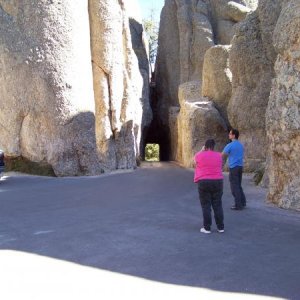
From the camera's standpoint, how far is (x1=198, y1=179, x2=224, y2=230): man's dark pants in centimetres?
621

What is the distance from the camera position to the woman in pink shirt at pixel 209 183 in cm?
621

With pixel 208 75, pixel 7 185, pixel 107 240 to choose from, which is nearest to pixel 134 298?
pixel 107 240

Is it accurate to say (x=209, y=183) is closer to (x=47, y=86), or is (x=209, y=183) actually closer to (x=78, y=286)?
(x=78, y=286)

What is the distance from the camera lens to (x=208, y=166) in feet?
20.5

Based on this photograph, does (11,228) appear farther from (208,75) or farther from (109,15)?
(208,75)

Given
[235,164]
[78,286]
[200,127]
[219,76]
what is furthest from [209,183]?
[219,76]

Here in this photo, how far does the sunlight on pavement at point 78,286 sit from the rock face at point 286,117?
441 centimetres

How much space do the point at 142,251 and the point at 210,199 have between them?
4.86 feet

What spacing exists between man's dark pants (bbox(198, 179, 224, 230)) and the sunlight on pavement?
2076 mm

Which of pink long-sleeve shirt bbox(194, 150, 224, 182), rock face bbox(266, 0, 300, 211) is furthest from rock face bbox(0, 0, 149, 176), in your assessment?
pink long-sleeve shirt bbox(194, 150, 224, 182)

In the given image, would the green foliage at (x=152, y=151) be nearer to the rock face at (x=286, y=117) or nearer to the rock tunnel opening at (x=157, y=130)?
the rock tunnel opening at (x=157, y=130)

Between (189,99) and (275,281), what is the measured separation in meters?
18.7

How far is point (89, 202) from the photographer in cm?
889

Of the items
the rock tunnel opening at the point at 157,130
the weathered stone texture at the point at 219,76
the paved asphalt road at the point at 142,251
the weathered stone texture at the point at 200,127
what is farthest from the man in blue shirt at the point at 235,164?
the rock tunnel opening at the point at 157,130
